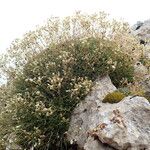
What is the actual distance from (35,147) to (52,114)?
1.28 m

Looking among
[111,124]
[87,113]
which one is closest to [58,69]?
[87,113]

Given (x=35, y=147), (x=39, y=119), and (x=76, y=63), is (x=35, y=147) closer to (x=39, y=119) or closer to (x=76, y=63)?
(x=39, y=119)

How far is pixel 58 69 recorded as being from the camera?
15945 millimetres

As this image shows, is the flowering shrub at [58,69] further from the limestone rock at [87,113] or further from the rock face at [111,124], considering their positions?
the rock face at [111,124]

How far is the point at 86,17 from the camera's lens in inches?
707

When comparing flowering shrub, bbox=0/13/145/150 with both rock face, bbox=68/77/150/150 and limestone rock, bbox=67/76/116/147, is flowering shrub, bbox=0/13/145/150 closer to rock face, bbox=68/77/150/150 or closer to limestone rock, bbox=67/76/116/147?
limestone rock, bbox=67/76/116/147

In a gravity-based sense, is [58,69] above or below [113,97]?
above

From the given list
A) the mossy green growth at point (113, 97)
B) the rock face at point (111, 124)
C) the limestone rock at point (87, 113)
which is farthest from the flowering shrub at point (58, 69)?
the mossy green growth at point (113, 97)

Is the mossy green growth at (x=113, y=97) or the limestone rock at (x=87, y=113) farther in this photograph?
the mossy green growth at (x=113, y=97)

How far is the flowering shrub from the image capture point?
14.6 m

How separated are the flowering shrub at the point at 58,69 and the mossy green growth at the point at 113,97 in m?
0.84

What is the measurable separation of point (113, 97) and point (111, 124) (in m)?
2.03

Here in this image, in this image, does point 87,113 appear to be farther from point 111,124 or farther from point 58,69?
point 58,69

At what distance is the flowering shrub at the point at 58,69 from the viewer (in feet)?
48.0
